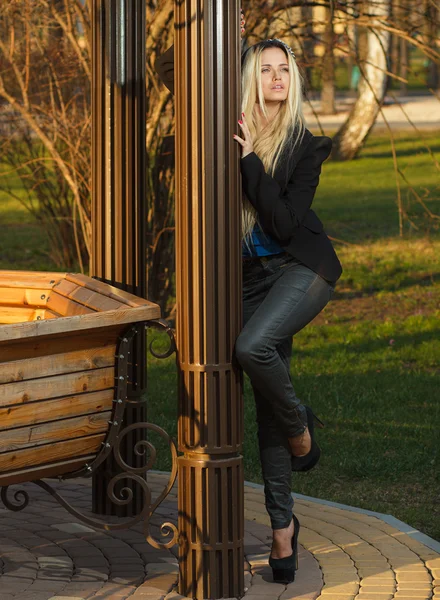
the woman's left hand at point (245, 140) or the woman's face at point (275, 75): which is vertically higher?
the woman's face at point (275, 75)

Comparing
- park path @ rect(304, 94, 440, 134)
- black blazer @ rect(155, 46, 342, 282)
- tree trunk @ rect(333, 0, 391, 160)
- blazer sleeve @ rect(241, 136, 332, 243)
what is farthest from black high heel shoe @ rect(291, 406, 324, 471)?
park path @ rect(304, 94, 440, 134)

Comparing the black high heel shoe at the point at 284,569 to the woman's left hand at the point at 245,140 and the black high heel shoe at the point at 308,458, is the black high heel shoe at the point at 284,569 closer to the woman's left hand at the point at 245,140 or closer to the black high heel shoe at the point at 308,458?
the black high heel shoe at the point at 308,458

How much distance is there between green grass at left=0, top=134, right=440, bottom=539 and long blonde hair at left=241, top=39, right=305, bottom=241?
1821mm

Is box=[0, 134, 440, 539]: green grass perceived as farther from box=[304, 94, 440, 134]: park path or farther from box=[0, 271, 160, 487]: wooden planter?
box=[304, 94, 440, 134]: park path

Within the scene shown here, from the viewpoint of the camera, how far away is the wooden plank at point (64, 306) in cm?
437

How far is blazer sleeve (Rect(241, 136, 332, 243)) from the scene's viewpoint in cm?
408

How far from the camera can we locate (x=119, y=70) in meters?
4.94

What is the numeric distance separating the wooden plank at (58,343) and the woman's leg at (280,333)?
0.46 m

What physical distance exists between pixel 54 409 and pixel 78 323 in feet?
1.02

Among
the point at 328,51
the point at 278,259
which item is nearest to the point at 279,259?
the point at 278,259

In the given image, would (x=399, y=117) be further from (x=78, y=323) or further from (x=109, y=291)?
(x=78, y=323)

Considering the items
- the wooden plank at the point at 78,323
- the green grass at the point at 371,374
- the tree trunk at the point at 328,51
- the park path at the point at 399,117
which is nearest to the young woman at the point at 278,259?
the wooden plank at the point at 78,323

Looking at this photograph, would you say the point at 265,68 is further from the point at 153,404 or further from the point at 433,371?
the point at 433,371

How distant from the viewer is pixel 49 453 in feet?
12.9
